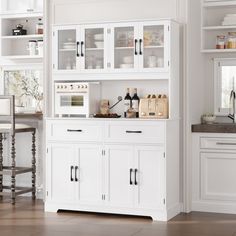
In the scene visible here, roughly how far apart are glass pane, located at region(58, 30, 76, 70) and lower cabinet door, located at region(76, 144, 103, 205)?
0.91 metres

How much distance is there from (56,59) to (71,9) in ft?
2.02

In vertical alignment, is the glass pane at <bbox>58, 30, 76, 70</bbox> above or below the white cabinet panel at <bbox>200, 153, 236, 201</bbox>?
above

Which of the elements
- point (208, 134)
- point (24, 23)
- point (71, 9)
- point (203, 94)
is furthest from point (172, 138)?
point (24, 23)

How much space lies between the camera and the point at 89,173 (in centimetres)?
621

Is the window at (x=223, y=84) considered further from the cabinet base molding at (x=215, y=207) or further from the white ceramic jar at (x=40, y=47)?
the white ceramic jar at (x=40, y=47)

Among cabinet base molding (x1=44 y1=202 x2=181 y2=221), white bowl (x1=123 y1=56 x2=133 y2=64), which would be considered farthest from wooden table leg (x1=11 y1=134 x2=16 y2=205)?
white bowl (x1=123 y1=56 x2=133 y2=64)

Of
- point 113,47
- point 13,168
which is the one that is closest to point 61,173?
point 13,168

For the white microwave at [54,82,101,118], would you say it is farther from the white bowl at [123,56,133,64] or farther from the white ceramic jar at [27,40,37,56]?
the white ceramic jar at [27,40,37,56]

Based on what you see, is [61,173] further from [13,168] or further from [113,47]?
[113,47]

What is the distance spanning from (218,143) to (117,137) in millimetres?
1075

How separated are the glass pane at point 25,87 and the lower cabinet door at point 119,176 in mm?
1726

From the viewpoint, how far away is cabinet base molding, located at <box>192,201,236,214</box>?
6.27 m

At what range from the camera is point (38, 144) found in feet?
24.1

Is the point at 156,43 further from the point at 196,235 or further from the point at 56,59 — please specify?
the point at 196,235
